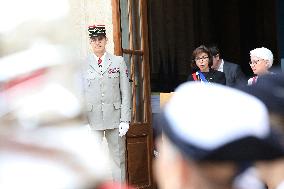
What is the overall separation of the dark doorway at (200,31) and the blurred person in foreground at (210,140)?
22.5 ft

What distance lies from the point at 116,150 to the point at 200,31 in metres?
4.68

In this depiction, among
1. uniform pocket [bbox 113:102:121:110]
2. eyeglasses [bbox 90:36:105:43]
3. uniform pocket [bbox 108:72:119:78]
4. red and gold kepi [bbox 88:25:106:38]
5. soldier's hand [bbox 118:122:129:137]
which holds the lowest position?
soldier's hand [bbox 118:122:129:137]

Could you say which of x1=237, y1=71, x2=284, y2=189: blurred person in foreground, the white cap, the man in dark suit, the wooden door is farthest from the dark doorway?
the white cap

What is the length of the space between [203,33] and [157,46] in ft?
4.38

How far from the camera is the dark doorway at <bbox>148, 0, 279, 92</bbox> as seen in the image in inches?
325

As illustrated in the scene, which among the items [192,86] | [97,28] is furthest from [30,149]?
[97,28]

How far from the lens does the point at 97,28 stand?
4.89 m

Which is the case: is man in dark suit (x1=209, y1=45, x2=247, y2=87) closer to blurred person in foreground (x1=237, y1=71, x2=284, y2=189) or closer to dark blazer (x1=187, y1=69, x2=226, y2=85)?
dark blazer (x1=187, y1=69, x2=226, y2=85)

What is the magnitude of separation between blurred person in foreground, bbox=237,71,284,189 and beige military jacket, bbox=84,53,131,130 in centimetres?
321

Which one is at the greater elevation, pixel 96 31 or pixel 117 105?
pixel 96 31

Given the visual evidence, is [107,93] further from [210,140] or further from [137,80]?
[210,140]

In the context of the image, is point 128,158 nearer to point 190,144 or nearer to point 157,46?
point 157,46

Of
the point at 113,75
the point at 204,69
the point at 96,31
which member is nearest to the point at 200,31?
the point at 204,69

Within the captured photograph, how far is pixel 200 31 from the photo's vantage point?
30.3 feet
